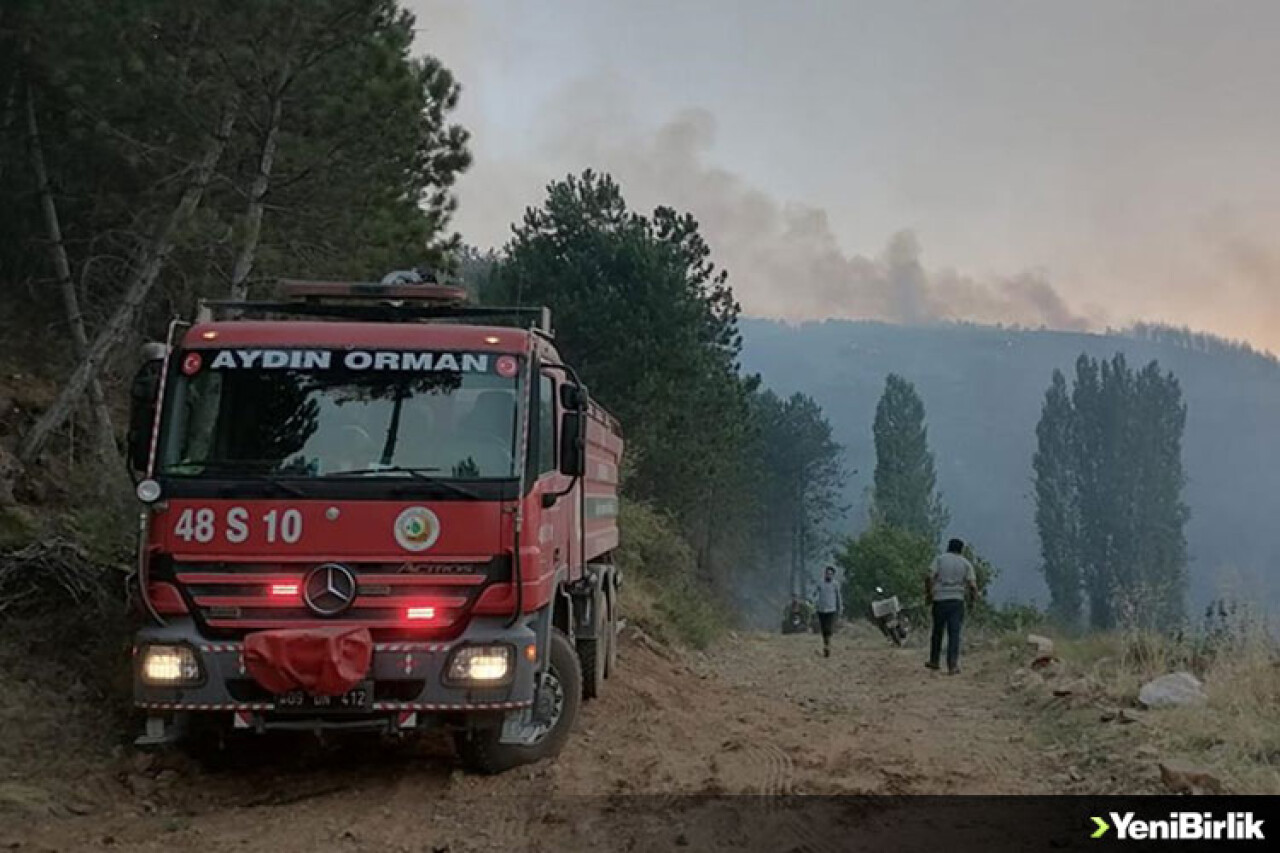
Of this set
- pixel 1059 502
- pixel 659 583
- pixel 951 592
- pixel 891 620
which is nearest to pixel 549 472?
pixel 951 592

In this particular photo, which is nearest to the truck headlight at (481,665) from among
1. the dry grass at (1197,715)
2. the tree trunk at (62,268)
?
the dry grass at (1197,715)

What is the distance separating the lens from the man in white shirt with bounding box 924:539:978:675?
1487 cm

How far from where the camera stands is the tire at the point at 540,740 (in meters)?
7.39

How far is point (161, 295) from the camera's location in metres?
15.9

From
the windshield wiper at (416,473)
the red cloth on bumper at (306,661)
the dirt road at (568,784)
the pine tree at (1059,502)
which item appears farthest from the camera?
the pine tree at (1059,502)

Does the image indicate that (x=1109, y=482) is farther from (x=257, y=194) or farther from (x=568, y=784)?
(x=568, y=784)

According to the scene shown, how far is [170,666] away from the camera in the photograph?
21.7ft

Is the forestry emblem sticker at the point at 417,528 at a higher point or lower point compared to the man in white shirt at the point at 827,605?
higher

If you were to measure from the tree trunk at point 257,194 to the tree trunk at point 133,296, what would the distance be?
447 millimetres

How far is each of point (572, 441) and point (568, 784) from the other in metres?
2.22

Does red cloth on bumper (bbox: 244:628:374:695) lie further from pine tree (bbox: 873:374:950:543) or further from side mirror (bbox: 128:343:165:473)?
pine tree (bbox: 873:374:950:543)

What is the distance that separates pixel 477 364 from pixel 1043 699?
24.2 feet

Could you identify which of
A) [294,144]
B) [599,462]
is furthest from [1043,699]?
[294,144]

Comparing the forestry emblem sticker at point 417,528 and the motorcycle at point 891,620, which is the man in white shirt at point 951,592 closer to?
the motorcycle at point 891,620
